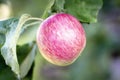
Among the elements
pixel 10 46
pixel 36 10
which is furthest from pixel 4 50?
pixel 36 10

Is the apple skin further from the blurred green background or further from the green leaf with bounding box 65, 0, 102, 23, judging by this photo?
the blurred green background

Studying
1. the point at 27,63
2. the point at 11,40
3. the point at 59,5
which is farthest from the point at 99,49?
the point at 11,40

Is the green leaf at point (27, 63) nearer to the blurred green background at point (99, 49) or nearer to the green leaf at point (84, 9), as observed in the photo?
the green leaf at point (84, 9)

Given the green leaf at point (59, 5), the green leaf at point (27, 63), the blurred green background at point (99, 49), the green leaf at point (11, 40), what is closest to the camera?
the green leaf at point (11, 40)

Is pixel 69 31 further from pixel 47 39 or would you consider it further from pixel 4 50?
pixel 4 50

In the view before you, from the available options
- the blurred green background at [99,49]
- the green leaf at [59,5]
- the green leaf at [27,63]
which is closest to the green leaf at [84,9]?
the green leaf at [59,5]

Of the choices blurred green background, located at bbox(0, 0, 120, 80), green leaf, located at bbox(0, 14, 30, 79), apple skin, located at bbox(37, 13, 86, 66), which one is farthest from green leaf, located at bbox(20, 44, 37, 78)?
blurred green background, located at bbox(0, 0, 120, 80)
